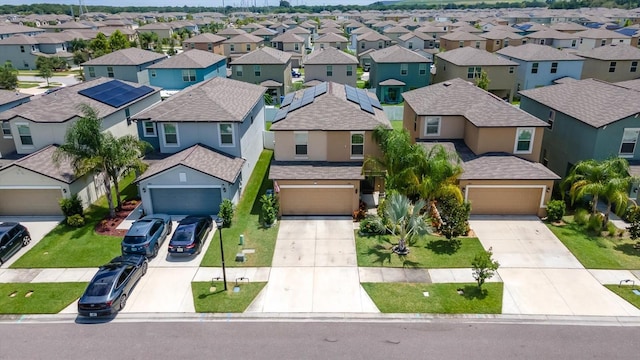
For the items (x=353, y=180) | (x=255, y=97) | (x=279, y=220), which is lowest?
(x=279, y=220)

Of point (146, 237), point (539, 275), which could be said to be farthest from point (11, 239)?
point (539, 275)

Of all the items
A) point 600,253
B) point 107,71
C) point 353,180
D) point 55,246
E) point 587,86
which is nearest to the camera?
point 600,253

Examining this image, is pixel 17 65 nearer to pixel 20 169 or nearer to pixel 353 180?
pixel 20 169

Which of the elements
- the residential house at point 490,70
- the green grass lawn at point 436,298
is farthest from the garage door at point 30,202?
the residential house at point 490,70

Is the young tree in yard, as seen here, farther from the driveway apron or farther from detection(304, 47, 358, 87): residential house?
detection(304, 47, 358, 87): residential house

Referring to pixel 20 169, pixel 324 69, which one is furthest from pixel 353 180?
pixel 324 69

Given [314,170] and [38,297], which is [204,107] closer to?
[314,170]

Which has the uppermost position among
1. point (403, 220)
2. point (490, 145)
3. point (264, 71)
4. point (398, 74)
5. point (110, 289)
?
point (264, 71)
